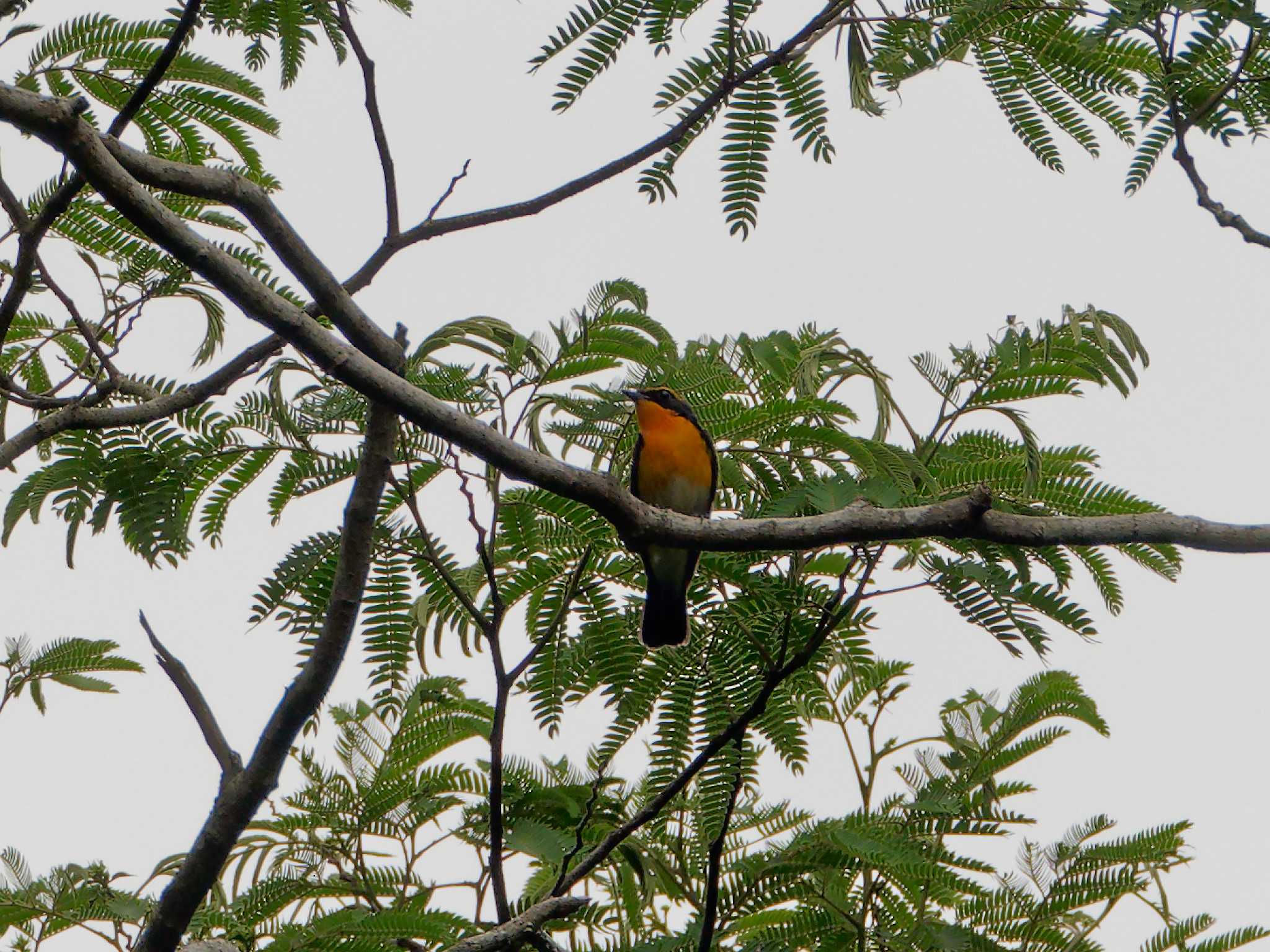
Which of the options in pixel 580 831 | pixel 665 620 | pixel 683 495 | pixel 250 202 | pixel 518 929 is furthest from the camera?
pixel 683 495

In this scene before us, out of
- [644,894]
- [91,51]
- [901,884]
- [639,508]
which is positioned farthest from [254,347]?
[901,884]

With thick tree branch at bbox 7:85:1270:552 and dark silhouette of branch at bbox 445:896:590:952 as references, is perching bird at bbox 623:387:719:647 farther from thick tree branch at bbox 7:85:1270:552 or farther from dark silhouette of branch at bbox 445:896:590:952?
dark silhouette of branch at bbox 445:896:590:952

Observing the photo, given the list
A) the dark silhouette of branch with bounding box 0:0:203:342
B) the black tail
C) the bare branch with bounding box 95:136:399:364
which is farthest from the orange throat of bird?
the dark silhouette of branch with bounding box 0:0:203:342

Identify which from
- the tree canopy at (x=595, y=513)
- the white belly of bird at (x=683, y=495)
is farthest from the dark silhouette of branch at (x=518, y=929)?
the white belly of bird at (x=683, y=495)

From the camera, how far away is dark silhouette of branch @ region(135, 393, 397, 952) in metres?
3.25

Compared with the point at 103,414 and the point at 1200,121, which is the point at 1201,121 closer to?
the point at 1200,121

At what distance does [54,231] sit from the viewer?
13.6 ft

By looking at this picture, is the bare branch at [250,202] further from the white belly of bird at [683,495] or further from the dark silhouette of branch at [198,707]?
the white belly of bird at [683,495]

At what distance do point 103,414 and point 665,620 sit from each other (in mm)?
1695

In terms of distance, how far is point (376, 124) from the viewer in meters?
3.63

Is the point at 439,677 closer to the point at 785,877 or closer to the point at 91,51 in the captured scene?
the point at 785,877

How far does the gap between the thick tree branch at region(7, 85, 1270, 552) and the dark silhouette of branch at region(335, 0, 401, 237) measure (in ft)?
1.93

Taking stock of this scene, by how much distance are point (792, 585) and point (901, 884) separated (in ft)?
3.61

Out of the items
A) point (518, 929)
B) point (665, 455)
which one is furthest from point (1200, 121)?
point (665, 455)
